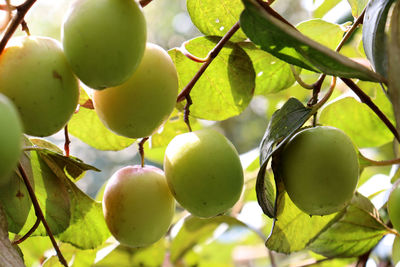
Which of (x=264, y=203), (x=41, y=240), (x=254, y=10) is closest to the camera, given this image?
(x=254, y=10)

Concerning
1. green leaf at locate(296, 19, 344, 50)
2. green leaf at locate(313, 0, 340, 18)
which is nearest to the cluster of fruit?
green leaf at locate(296, 19, 344, 50)

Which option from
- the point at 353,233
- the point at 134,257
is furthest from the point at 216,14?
the point at 134,257

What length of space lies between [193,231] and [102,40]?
501mm

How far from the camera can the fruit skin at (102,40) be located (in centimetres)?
39

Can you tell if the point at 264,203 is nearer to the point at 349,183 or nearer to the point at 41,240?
the point at 349,183

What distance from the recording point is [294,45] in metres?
0.41

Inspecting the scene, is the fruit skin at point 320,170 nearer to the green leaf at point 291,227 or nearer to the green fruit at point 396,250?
the green leaf at point 291,227

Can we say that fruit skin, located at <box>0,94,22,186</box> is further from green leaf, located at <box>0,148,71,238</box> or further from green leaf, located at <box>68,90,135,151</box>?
green leaf, located at <box>68,90,135,151</box>

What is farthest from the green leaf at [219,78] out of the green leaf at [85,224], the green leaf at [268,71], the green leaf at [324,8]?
the green leaf at [324,8]

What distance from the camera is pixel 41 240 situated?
2.60ft

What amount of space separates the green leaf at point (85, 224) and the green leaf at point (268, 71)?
0.75 ft

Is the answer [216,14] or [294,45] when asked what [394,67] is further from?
[216,14]

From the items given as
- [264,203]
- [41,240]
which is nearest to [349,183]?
[264,203]

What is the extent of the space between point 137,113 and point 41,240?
425mm
